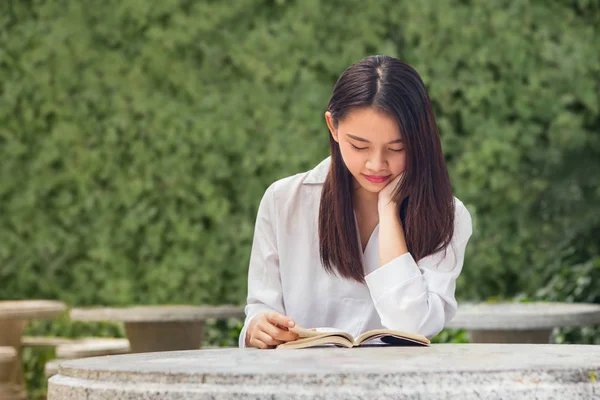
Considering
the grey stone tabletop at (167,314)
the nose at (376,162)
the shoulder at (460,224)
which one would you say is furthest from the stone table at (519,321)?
the nose at (376,162)

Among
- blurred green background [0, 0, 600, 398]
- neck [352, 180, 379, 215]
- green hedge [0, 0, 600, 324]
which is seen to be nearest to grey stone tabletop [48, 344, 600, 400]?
neck [352, 180, 379, 215]

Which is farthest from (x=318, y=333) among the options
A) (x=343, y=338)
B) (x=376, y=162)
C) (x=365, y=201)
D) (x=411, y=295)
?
(x=365, y=201)

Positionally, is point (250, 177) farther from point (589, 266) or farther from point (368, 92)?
point (368, 92)

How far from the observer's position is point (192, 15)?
5480mm

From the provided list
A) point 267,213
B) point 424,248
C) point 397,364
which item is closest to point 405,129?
point 424,248

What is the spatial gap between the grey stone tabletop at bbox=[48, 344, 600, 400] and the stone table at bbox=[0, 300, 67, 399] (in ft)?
9.93

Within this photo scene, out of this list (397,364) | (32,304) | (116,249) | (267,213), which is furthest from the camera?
(116,249)

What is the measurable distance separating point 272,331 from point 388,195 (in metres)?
Result: 0.46

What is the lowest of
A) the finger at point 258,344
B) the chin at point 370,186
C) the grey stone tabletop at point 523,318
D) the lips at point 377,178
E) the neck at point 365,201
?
the grey stone tabletop at point 523,318

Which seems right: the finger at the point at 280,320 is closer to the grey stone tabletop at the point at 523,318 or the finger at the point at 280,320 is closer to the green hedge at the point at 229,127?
the grey stone tabletop at the point at 523,318

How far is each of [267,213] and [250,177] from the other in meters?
2.91

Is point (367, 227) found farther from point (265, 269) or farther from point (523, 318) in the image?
point (523, 318)

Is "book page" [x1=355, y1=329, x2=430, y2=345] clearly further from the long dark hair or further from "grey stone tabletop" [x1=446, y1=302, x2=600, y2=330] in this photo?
"grey stone tabletop" [x1=446, y1=302, x2=600, y2=330]

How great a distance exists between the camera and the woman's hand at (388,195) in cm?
235
